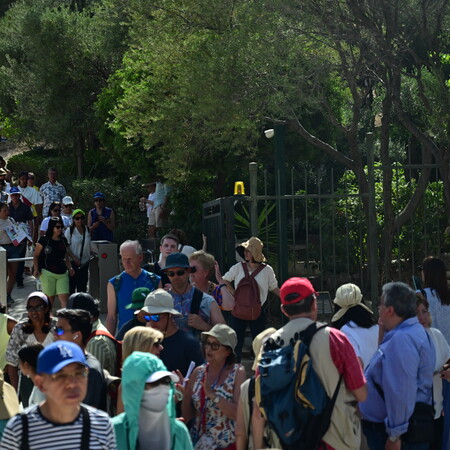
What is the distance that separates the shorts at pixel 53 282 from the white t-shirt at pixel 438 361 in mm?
7010

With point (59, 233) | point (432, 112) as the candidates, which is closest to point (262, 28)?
point (432, 112)

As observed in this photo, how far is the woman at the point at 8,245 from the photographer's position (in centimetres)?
1488

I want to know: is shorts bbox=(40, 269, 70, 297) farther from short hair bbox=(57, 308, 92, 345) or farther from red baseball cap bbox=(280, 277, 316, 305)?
red baseball cap bbox=(280, 277, 316, 305)

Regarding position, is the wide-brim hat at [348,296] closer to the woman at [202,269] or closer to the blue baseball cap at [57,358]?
the woman at [202,269]

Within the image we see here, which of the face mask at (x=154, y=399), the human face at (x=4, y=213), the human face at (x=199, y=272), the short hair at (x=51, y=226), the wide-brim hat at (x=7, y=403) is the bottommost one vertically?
the wide-brim hat at (x=7, y=403)

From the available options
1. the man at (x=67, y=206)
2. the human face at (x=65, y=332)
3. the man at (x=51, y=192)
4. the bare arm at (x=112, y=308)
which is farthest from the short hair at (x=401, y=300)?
the man at (x=51, y=192)

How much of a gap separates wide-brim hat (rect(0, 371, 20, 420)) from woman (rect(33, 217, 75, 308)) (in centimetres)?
700

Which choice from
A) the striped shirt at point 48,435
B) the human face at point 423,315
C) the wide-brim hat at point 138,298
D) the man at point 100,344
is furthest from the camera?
the wide-brim hat at point 138,298

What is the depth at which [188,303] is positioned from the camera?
26.2ft

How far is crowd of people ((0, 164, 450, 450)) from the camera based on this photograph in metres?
4.38

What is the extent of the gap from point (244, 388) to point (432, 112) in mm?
6567

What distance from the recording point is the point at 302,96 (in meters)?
12.9

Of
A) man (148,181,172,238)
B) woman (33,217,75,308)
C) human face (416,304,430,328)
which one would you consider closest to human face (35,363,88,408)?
human face (416,304,430,328)

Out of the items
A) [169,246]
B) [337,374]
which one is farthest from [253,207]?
[337,374]
